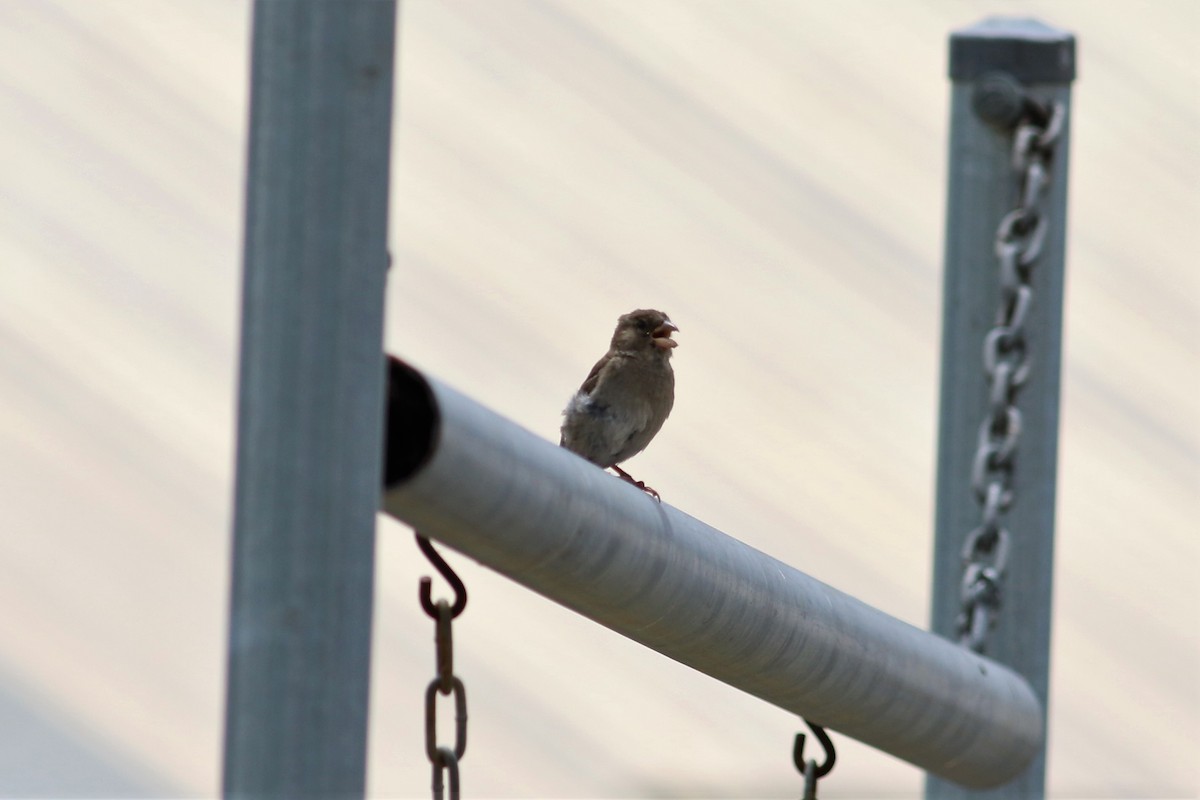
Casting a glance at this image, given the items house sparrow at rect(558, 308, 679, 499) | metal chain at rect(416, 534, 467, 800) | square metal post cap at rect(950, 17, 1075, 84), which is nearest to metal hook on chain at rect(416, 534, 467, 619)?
metal chain at rect(416, 534, 467, 800)

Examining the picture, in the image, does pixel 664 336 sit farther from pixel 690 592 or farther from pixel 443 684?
pixel 443 684

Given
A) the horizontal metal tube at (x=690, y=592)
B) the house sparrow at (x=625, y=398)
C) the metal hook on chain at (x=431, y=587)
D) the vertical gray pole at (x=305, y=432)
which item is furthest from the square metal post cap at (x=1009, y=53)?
the vertical gray pole at (x=305, y=432)

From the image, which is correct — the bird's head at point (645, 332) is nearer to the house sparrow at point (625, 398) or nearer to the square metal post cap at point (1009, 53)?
the house sparrow at point (625, 398)

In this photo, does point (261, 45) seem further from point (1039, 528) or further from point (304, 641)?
point (1039, 528)

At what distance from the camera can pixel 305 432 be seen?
107 cm

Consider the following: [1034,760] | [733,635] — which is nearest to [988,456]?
[1034,760]

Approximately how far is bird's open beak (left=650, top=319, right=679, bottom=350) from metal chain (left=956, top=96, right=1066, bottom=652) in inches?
48.6

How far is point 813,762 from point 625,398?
1671 mm

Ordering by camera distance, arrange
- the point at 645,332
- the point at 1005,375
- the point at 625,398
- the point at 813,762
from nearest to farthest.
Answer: the point at 813,762 → the point at 1005,375 → the point at 625,398 → the point at 645,332

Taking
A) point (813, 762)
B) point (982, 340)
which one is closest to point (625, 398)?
point (982, 340)

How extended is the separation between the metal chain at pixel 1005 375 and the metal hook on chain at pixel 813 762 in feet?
1.73

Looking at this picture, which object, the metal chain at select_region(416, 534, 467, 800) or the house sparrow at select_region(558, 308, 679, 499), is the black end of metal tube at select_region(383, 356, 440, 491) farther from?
the house sparrow at select_region(558, 308, 679, 499)

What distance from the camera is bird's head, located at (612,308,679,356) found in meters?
3.62

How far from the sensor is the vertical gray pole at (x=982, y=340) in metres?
2.42
